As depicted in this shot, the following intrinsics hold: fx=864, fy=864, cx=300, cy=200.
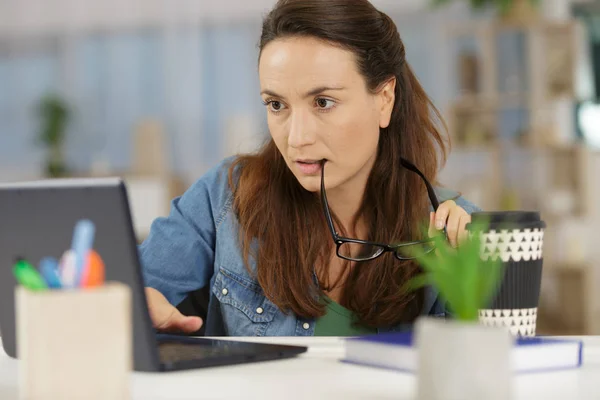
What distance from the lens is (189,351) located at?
41.6 inches

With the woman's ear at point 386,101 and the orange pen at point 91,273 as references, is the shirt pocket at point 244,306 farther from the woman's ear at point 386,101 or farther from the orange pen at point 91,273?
the orange pen at point 91,273

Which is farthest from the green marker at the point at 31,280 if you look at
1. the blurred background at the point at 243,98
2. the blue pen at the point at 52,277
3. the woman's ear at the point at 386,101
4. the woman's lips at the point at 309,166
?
the blurred background at the point at 243,98

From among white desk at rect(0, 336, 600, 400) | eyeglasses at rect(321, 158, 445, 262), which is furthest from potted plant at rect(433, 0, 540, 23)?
white desk at rect(0, 336, 600, 400)

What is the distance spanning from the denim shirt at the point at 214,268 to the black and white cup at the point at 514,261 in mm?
495

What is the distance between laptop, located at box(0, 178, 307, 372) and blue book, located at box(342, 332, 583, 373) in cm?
14

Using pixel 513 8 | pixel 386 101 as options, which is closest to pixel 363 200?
pixel 386 101

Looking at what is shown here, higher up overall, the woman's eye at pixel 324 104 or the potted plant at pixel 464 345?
the woman's eye at pixel 324 104

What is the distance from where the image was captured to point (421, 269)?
1.63 metres

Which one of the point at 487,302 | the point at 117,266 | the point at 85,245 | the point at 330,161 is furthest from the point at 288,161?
the point at 85,245

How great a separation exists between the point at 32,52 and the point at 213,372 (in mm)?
5474

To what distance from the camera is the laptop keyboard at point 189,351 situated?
3.29 feet

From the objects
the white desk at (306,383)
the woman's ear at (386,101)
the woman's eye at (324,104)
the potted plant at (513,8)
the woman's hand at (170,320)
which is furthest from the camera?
the potted plant at (513,8)

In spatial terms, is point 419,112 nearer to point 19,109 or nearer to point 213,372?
point 213,372

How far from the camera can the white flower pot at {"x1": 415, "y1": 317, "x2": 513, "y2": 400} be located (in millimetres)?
657
